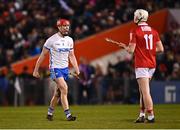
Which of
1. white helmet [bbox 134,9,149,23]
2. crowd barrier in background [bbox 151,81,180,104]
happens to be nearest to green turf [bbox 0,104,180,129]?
white helmet [bbox 134,9,149,23]

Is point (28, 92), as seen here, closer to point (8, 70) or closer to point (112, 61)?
point (8, 70)

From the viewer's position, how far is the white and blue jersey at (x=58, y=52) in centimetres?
1908

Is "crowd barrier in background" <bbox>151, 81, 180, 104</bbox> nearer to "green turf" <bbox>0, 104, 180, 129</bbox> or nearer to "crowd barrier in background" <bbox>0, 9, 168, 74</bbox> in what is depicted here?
"crowd barrier in background" <bbox>0, 9, 168, 74</bbox>

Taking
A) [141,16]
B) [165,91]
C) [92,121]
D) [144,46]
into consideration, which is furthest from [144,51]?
[165,91]

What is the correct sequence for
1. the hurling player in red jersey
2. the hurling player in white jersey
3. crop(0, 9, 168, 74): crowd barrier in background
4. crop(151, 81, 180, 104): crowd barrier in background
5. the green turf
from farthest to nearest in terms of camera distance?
1. crop(0, 9, 168, 74): crowd barrier in background
2. crop(151, 81, 180, 104): crowd barrier in background
3. the hurling player in white jersey
4. the hurling player in red jersey
5. the green turf

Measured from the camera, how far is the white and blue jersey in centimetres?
1908

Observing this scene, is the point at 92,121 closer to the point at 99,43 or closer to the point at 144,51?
A: the point at 144,51

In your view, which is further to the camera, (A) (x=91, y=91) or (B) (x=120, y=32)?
(B) (x=120, y=32)

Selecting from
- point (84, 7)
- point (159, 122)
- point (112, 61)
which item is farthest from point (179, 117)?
point (84, 7)

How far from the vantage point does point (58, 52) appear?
19141mm

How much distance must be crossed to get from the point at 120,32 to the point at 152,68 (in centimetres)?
1820

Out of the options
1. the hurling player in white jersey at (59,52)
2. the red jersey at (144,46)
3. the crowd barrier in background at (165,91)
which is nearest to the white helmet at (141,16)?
the red jersey at (144,46)

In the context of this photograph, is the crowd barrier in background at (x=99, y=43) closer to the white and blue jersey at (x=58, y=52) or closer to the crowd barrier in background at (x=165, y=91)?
the crowd barrier in background at (x=165, y=91)

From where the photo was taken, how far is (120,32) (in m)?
36.3
